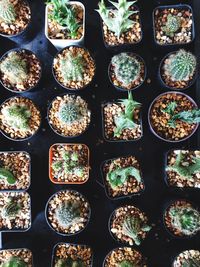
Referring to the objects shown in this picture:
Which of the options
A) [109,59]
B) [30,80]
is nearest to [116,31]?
[109,59]

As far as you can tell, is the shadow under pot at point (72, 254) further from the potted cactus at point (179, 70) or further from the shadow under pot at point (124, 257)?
the potted cactus at point (179, 70)

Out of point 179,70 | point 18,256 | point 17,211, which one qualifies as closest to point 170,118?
point 179,70

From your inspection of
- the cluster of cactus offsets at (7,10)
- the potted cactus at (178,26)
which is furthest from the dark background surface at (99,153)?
the cluster of cactus offsets at (7,10)

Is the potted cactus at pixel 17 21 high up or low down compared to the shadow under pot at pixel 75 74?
up

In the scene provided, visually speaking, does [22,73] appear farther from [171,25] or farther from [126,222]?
[126,222]

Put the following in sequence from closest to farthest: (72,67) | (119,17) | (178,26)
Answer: (119,17)
(72,67)
(178,26)
